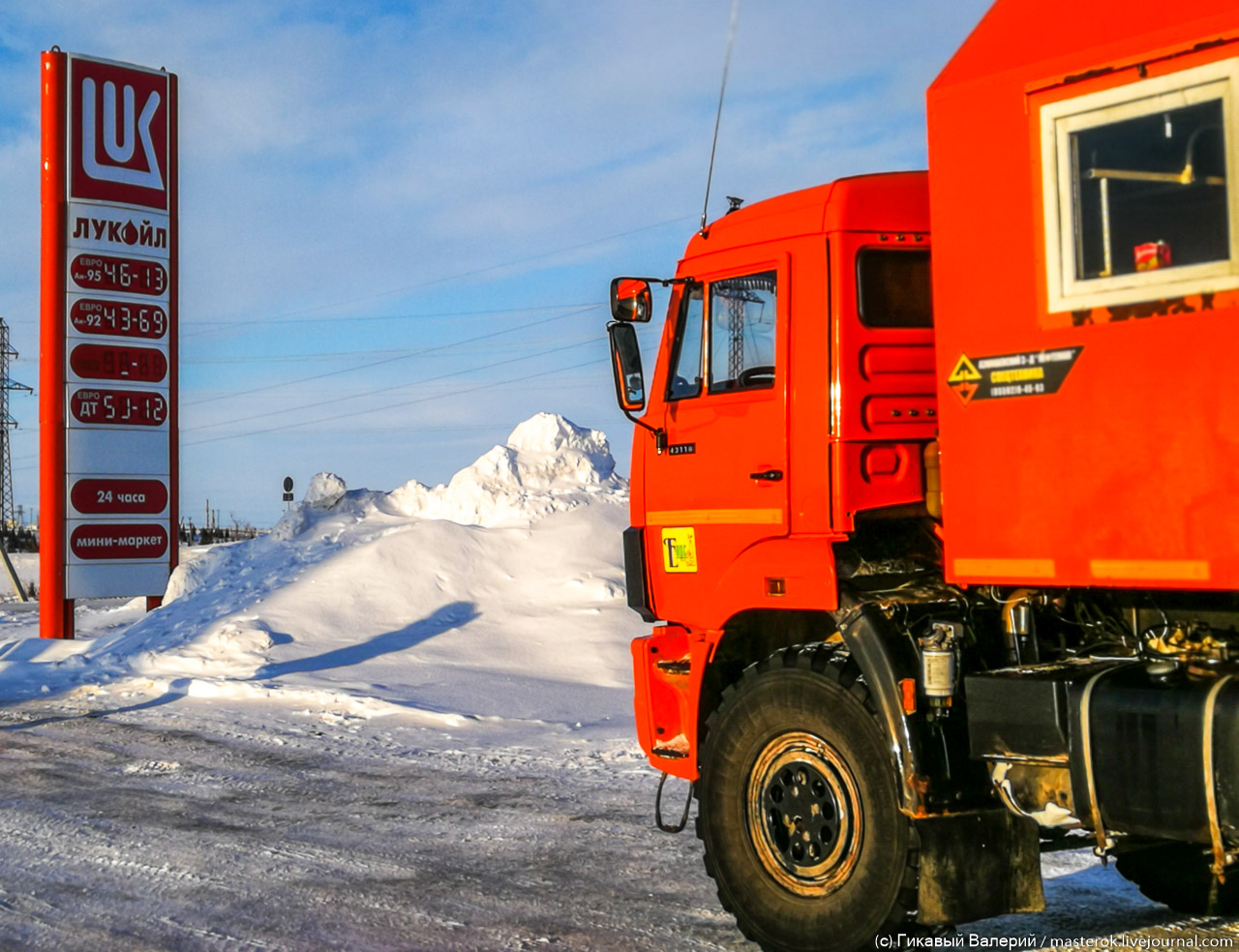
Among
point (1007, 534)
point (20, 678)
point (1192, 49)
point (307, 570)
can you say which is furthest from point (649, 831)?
point (307, 570)

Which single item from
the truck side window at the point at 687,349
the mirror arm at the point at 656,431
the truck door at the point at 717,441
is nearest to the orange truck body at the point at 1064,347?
the truck door at the point at 717,441

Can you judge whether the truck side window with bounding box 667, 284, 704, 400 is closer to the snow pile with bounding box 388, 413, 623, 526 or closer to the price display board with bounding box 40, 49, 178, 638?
the price display board with bounding box 40, 49, 178, 638

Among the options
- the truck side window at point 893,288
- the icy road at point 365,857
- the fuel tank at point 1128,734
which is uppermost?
the truck side window at point 893,288

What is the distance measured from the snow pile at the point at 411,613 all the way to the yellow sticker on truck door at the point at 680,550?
5.63m

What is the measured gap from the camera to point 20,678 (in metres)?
14.8

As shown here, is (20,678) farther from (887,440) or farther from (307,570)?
(887,440)

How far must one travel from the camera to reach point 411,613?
17.5 metres

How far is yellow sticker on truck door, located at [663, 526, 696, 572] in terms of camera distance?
6.13 metres

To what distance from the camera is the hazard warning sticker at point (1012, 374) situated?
4.26 metres

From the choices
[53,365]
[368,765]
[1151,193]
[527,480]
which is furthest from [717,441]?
[527,480]

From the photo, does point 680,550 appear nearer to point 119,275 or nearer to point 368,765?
point 368,765

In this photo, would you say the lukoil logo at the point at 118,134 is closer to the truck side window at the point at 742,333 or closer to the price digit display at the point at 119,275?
the price digit display at the point at 119,275

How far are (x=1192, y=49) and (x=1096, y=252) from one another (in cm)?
69

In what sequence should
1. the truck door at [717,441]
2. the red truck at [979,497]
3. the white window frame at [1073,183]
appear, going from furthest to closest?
the truck door at [717,441]
the red truck at [979,497]
the white window frame at [1073,183]
